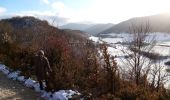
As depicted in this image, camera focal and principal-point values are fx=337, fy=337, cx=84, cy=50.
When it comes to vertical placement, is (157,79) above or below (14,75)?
below

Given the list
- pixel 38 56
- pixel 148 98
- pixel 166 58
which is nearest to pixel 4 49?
pixel 38 56

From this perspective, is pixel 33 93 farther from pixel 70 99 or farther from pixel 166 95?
pixel 166 95

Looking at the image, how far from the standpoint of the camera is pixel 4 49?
23141 mm

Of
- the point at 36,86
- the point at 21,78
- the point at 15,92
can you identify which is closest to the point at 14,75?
the point at 21,78

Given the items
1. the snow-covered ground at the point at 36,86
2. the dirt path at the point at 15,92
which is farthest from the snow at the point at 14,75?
the dirt path at the point at 15,92

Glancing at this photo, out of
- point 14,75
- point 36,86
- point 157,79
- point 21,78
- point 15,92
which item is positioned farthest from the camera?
point 157,79

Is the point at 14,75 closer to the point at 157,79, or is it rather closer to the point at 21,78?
the point at 21,78

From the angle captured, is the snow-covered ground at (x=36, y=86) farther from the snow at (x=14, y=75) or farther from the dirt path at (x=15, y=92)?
the dirt path at (x=15, y=92)

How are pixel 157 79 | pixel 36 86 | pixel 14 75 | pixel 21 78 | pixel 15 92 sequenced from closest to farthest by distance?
pixel 15 92 → pixel 36 86 → pixel 21 78 → pixel 14 75 → pixel 157 79

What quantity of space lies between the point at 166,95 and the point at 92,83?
4323mm

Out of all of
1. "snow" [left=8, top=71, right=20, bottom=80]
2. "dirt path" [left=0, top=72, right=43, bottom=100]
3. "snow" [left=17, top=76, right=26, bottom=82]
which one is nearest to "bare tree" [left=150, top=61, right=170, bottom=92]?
"snow" [left=17, top=76, right=26, bottom=82]

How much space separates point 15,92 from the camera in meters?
13.3

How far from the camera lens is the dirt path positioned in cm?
1242

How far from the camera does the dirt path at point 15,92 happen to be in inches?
489
